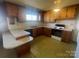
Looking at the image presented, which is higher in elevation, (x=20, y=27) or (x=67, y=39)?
(x=20, y=27)

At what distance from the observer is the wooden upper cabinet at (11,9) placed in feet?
3.19

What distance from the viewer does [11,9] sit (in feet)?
3.29

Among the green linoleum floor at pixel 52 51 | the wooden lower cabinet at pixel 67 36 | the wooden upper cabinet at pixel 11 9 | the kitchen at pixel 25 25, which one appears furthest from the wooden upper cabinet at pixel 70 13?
the wooden upper cabinet at pixel 11 9

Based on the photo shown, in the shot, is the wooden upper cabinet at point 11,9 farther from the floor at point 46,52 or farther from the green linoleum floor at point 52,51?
the green linoleum floor at point 52,51

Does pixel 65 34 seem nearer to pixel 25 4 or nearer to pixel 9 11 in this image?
pixel 25 4

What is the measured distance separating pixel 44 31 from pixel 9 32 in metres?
1.50

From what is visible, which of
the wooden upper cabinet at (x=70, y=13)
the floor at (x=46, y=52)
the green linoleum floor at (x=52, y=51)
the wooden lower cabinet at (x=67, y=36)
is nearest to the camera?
the floor at (x=46, y=52)

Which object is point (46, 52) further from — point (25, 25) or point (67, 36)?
point (67, 36)

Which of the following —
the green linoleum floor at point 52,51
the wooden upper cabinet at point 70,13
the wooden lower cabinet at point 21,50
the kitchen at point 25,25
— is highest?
the wooden upper cabinet at point 70,13

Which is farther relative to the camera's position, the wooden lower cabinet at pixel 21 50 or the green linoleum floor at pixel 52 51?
the green linoleum floor at pixel 52 51

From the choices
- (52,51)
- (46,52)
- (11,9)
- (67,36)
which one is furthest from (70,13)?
(11,9)

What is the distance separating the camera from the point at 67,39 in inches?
77.4

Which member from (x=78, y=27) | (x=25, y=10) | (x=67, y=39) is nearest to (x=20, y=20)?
(x=25, y=10)

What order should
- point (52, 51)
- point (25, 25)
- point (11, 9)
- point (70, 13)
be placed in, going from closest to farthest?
Answer: point (11, 9) → point (25, 25) → point (52, 51) → point (70, 13)
